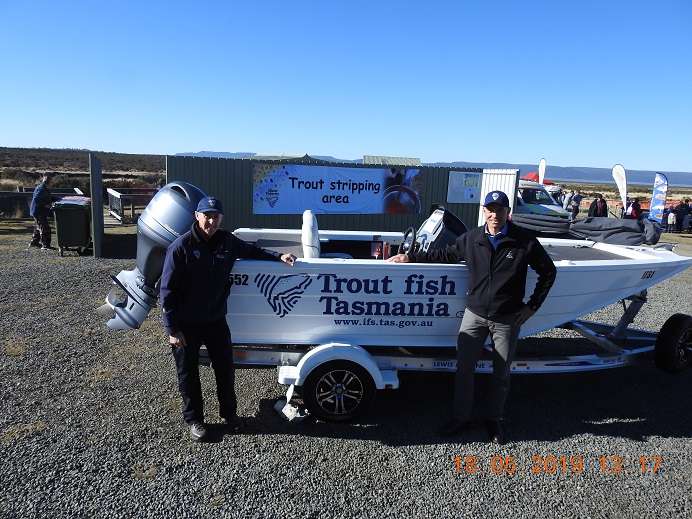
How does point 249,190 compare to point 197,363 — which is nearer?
point 197,363

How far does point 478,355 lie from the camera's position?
387 centimetres

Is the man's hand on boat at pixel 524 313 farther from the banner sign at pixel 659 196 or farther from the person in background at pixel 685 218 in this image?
the person in background at pixel 685 218

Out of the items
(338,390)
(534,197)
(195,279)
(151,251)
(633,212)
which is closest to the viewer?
(195,279)

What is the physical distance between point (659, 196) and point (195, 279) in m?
21.0

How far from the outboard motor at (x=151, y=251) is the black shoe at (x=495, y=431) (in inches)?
113

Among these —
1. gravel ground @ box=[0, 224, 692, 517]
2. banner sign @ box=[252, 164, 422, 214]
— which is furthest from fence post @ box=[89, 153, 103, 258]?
gravel ground @ box=[0, 224, 692, 517]

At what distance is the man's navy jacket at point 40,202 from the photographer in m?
11.0

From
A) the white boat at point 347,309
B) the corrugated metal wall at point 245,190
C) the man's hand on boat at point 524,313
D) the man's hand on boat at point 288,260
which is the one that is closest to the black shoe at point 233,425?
the white boat at point 347,309

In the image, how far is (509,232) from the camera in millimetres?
3674

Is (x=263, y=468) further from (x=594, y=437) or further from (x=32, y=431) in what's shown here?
(x=594, y=437)

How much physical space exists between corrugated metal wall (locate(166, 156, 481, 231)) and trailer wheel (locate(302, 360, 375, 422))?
27.4ft

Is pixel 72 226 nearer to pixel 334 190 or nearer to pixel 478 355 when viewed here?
pixel 334 190

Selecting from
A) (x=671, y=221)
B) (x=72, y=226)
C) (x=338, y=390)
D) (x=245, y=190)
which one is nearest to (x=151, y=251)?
(x=338, y=390)

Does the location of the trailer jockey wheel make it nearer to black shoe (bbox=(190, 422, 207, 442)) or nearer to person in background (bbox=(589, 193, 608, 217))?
black shoe (bbox=(190, 422, 207, 442))
